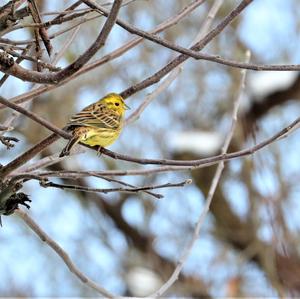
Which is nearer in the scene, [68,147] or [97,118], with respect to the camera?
[68,147]

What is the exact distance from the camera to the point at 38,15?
7.29ft

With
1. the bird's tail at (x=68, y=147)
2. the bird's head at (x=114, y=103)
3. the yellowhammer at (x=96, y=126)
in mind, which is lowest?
the bird's tail at (x=68, y=147)

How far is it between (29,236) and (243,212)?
313 cm

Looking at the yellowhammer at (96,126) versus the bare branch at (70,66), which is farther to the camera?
the yellowhammer at (96,126)

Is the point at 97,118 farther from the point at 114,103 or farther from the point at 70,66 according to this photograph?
the point at 70,66

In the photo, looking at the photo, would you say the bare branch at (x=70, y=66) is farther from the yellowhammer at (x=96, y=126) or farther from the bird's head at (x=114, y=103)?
the bird's head at (x=114, y=103)

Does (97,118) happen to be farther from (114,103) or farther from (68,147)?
(68,147)

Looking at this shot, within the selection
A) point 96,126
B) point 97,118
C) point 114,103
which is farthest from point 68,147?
point 114,103

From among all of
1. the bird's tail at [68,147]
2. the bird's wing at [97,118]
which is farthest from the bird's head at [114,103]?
the bird's tail at [68,147]

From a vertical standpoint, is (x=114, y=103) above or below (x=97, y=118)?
above

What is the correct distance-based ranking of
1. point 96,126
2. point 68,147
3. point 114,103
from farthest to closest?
point 114,103 → point 96,126 → point 68,147

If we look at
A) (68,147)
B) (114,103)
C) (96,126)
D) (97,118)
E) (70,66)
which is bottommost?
(70,66)

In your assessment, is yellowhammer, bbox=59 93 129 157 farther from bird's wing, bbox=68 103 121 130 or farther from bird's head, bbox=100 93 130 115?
bird's head, bbox=100 93 130 115

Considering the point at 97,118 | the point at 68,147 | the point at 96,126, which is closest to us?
the point at 68,147
